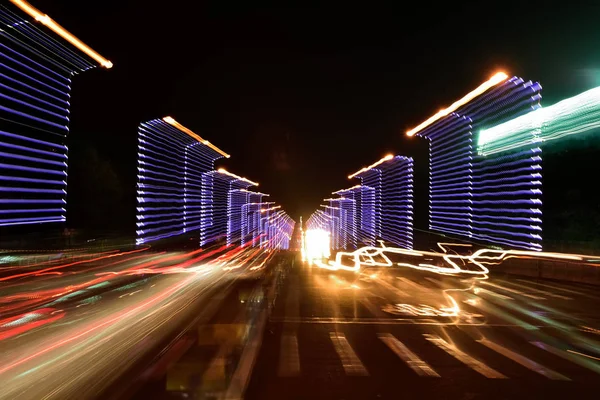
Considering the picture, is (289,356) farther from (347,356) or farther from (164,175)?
(164,175)

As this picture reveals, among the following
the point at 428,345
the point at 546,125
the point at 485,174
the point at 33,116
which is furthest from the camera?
the point at 485,174

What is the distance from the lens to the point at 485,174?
20.6 metres

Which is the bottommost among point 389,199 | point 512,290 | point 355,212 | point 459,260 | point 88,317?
point 512,290

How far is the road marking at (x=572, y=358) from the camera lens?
26.5ft

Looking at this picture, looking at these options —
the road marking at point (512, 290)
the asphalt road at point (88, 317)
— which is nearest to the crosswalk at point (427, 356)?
the asphalt road at point (88, 317)

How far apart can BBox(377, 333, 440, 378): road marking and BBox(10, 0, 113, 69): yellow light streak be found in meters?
7.13

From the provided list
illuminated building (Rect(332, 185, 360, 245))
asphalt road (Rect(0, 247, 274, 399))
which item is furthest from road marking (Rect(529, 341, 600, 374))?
illuminated building (Rect(332, 185, 360, 245))

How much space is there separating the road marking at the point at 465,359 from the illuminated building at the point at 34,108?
7378 millimetres

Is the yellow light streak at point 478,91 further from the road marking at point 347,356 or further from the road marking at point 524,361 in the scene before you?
the road marking at point 347,356

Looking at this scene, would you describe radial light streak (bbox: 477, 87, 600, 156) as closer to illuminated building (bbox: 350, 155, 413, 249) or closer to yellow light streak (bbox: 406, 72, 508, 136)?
yellow light streak (bbox: 406, 72, 508, 136)

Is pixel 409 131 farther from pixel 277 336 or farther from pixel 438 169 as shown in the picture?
pixel 277 336

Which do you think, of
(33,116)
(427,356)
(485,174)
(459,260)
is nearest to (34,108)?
(33,116)

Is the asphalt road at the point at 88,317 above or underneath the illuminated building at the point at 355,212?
underneath

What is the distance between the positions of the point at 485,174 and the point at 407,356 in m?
13.9
